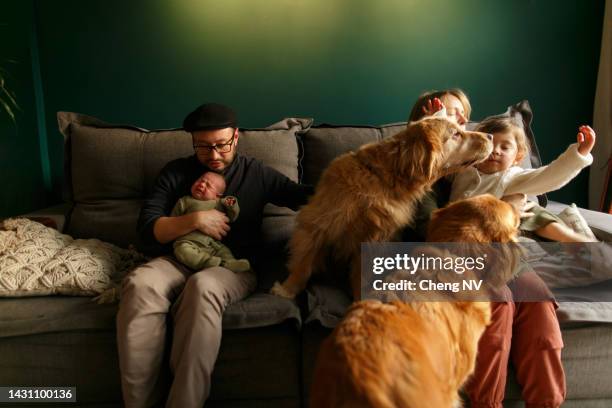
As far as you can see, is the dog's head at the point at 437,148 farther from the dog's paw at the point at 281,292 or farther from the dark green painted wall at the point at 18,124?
the dark green painted wall at the point at 18,124

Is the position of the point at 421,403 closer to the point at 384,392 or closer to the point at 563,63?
the point at 384,392

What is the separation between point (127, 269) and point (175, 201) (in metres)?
0.34

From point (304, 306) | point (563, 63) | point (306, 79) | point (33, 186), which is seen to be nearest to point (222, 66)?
point (306, 79)

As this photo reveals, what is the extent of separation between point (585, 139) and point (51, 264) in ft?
6.31

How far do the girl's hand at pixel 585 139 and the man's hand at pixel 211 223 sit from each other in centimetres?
128

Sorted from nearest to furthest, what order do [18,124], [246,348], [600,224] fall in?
1. [246,348]
2. [600,224]
3. [18,124]

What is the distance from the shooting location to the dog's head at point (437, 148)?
1375mm

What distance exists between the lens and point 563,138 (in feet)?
8.60

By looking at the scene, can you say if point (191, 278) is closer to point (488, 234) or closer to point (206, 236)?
point (206, 236)

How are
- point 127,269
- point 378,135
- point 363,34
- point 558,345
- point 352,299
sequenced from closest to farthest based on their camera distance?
point 558,345 < point 352,299 < point 127,269 < point 378,135 < point 363,34

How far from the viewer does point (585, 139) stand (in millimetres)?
1396
